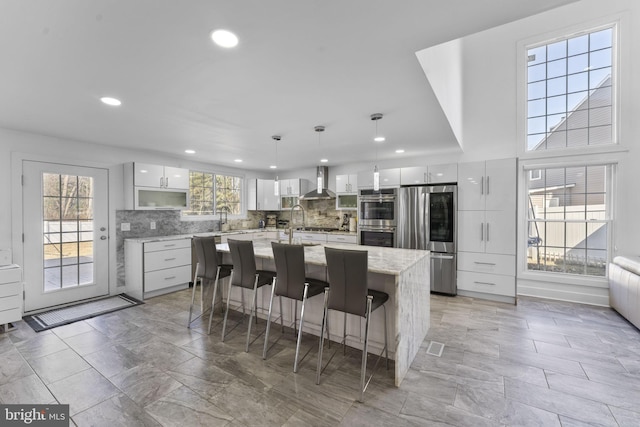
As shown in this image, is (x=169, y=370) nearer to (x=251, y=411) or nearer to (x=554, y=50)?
(x=251, y=411)

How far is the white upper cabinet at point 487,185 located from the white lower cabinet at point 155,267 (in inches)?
181

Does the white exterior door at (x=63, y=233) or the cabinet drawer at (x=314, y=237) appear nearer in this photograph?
the white exterior door at (x=63, y=233)

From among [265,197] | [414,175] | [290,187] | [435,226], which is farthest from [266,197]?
[435,226]

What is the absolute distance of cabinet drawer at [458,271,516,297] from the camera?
4.11 metres

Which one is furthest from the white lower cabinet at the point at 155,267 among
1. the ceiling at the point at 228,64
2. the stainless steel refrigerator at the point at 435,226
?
the stainless steel refrigerator at the point at 435,226

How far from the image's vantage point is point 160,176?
4.69 m

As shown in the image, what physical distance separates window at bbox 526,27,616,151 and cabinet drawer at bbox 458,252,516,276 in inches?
74.4

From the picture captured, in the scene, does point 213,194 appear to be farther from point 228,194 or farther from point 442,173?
point 442,173

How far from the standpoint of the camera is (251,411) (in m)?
1.90

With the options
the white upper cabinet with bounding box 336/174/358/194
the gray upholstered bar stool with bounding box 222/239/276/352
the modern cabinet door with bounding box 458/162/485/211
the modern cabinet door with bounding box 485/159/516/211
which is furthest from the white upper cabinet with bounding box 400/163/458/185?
the gray upholstered bar stool with bounding box 222/239/276/352

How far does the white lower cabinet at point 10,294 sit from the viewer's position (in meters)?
3.06

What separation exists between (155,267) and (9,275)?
5.05 feet

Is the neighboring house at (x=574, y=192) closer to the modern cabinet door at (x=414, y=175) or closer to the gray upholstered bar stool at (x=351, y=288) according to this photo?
the modern cabinet door at (x=414, y=175)

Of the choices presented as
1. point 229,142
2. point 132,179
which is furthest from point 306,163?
point 132,179
